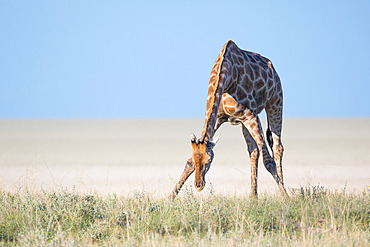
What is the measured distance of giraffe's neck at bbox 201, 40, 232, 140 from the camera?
6955 millimetres

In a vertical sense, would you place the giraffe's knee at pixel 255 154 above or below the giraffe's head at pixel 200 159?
above

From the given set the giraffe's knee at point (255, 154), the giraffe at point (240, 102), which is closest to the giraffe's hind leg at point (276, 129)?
the giraffe at point (240, 102)

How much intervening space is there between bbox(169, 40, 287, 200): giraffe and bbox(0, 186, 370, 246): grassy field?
62 centimetres

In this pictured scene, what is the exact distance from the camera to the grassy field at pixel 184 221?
5.75 meters

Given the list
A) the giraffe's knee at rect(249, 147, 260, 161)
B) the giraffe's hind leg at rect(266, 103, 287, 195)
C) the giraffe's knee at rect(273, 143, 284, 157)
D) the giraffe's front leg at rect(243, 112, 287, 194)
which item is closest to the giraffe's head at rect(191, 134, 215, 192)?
the giraffe's front leg at rect(243, 112, 287, 194)

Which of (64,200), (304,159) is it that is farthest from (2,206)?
(304,159)

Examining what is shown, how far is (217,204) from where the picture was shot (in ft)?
23.5

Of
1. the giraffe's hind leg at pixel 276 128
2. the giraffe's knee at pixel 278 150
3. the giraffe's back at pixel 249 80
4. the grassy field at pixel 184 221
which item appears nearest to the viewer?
the grassy field at pixel 184 221

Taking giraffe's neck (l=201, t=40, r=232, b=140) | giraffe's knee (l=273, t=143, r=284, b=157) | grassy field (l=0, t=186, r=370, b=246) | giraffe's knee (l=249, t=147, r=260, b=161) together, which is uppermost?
giraffe's neck (l=201, t=40, r=232, b=140)

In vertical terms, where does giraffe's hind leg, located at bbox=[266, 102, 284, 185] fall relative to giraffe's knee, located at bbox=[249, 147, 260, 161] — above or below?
above

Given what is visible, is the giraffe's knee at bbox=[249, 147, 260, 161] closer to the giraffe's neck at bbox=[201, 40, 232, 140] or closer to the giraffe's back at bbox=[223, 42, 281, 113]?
the giraffe's back at bbox=[223, 42, 281, 113]

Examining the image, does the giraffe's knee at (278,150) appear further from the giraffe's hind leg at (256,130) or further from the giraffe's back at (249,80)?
the giraffe's hind leg at (256,130)

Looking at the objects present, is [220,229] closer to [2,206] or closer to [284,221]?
[284,221]

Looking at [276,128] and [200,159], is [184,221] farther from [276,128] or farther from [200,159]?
[276,128]
